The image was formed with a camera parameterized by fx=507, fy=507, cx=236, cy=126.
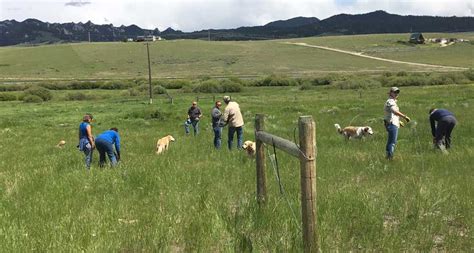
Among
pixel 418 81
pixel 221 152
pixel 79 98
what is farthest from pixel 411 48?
pixel 221 152

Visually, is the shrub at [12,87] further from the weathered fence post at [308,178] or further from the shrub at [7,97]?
the weathered fence post at [308,178]

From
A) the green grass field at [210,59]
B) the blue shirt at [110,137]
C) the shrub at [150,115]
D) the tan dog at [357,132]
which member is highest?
the green grass field at [210,59]

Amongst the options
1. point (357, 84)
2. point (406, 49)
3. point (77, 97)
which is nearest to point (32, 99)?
point (77, 97)

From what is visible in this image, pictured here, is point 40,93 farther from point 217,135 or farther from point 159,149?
point 159,149

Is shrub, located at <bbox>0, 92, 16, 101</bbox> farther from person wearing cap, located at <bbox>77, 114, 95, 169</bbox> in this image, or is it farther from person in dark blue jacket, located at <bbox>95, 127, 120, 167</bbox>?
person in dark blue jacket, located at <bbox>95, 127, 120, 167</bbox>

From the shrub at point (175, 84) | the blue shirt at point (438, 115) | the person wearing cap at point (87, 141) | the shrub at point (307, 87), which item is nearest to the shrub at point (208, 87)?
the shrub at point (175, 84)

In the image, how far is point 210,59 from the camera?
13588 centimetres

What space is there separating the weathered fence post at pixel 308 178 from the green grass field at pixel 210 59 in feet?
319

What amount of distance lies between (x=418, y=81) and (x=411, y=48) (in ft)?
291

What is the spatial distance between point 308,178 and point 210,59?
132724 mm

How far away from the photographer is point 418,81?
62.8 m

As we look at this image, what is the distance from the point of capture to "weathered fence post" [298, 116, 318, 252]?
4.61 meters

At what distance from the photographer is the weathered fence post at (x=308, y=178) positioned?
461 centimetres

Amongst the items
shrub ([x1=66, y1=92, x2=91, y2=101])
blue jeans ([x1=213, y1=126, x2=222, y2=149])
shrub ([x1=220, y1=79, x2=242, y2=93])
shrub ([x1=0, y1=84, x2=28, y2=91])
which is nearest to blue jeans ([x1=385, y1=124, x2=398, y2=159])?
blue jeans ([x1=213, y1=126, x2=222, y2=149])
